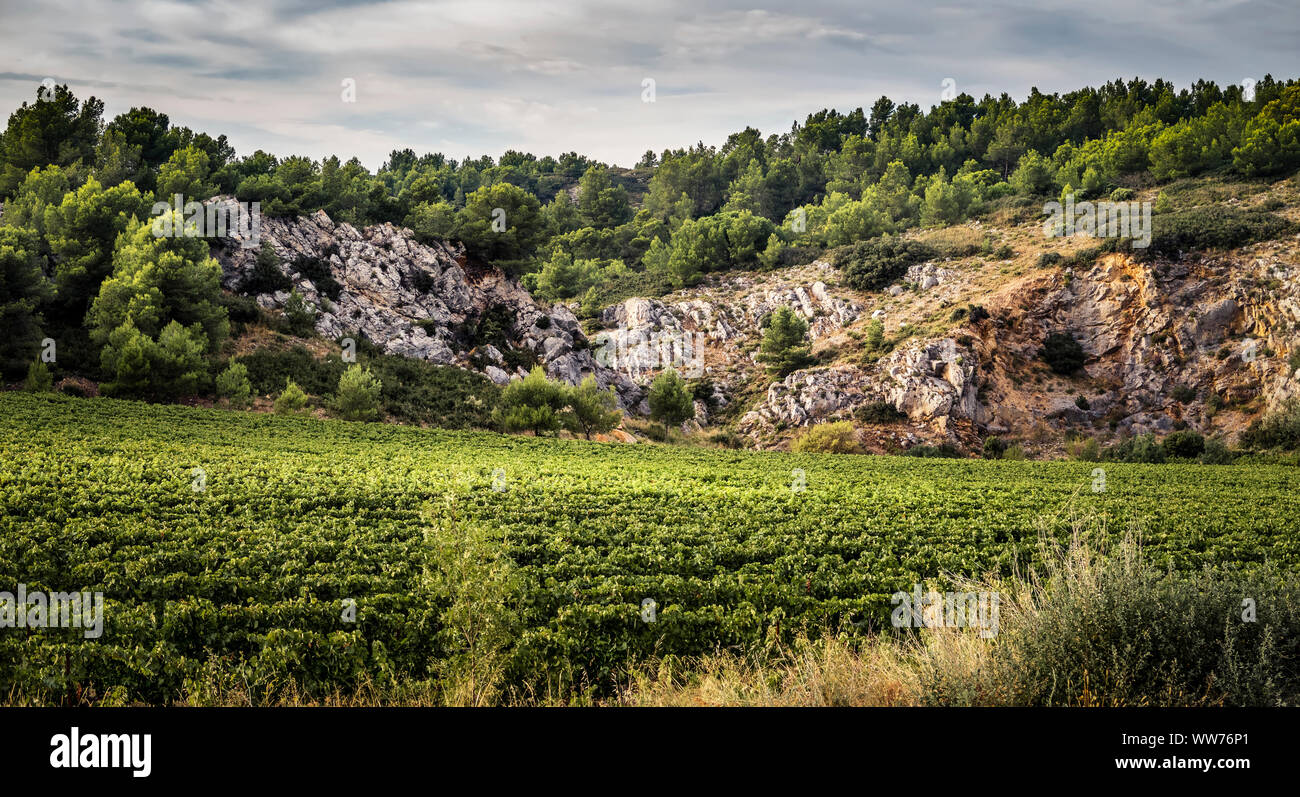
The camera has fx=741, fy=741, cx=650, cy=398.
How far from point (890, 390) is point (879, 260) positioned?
65.2 feet

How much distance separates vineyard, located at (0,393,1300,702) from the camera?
838cm

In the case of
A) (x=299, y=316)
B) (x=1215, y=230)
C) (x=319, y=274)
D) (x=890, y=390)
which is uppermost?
(x=1215, y=230)

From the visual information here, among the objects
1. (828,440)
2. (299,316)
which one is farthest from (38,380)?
(828,440)

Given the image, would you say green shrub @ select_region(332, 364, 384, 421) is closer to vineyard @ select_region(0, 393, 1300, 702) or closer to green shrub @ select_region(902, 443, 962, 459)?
vineyard @ select_region(0, 393, 1300, 702)

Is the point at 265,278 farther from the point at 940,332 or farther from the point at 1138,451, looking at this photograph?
the point at 1138,451

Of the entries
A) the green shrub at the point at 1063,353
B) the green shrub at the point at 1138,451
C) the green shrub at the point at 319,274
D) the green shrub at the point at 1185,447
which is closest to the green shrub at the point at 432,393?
the green shrub at the point at 319,274

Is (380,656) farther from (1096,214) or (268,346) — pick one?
(1096,214)

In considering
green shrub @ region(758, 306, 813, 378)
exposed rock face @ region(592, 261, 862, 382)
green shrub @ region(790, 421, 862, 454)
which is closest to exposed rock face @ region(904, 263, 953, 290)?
exposed rock face @ region(592, 261, 862, 382)

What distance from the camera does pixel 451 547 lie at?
8.43 metres

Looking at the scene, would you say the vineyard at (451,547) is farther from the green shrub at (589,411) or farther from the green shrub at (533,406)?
the green shrub at (589,411)

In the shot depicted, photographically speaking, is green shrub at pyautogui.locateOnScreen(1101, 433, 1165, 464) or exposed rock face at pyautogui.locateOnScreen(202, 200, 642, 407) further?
exposed rock face at pyautogui.locateOnScreen(202, 200, 642, 407)

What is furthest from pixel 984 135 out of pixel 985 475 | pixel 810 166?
pixel 985 475

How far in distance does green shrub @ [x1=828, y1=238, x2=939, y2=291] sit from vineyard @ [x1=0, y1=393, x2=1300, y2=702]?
41197 mm

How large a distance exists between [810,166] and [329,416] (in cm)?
8159
